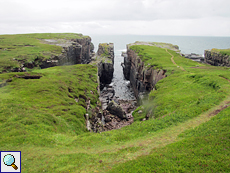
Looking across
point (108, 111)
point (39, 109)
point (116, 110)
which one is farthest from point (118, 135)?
point (108, 111)

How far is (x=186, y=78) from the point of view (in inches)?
1467

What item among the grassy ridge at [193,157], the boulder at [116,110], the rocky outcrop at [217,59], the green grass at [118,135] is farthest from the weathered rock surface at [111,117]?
the rocky outcrop at [217,59]

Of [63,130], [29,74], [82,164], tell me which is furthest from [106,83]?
[82,164]

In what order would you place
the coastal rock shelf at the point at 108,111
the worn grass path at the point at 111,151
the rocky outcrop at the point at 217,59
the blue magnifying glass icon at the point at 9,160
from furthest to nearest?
1. the rocky outcrop at the point at 217,59
2. the coastal rock shelf at the point at 108,111
3. the worn grass path at the point at 111,151
4. the blue magnifying glass icon at the point at 9,160

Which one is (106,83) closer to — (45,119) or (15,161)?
(45,119)

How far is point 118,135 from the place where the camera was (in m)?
19.2

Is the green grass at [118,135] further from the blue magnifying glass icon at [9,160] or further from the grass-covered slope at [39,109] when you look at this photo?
the blue magnifying glass icon at [9,160]

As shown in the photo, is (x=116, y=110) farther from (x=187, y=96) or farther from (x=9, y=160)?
(x=9, y=160)

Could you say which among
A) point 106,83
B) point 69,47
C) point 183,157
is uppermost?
point 69,47

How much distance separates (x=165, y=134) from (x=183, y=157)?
5.89m

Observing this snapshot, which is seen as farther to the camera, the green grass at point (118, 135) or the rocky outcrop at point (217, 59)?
the rocky outcrop at point (217, 59)

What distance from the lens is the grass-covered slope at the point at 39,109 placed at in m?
17.0

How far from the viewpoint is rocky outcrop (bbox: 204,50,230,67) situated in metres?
71.1

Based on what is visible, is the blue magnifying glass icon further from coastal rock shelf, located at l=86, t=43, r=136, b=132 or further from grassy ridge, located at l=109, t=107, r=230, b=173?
coastal rock shelf, located at l=86, t=43, r=136, b=132
